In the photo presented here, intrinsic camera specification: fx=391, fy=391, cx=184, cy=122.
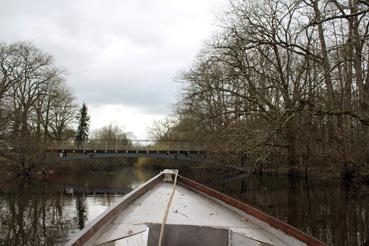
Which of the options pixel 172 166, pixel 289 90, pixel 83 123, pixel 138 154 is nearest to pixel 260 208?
pixel 289 90

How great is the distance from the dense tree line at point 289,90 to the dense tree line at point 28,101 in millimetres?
14045

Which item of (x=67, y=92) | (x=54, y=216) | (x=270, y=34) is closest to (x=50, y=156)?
(x=67, y=92)

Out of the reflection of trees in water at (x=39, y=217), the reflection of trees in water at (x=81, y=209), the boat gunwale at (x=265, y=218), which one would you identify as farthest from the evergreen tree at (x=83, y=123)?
the boat gunwale at (x=265, y=218)

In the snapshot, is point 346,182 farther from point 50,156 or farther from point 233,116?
point 50,156

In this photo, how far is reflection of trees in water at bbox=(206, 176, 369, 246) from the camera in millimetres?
8570

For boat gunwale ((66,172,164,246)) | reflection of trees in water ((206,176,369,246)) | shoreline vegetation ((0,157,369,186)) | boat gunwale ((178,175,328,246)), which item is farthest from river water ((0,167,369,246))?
boat gunwale ((66,172,164,246))

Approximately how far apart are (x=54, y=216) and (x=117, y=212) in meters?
7.98

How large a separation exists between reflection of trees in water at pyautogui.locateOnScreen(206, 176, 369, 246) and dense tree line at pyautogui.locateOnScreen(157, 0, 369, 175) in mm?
1540

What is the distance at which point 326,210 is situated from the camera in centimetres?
1189

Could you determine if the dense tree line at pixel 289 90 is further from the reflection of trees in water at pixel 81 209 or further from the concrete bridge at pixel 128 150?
→ the concrete bridge at pixel 128 150

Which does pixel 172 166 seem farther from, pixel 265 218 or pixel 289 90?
pixel 265 218

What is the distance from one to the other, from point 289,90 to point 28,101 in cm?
2325

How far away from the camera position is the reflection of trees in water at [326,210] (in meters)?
8.57

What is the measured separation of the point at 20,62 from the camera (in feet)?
98.9
